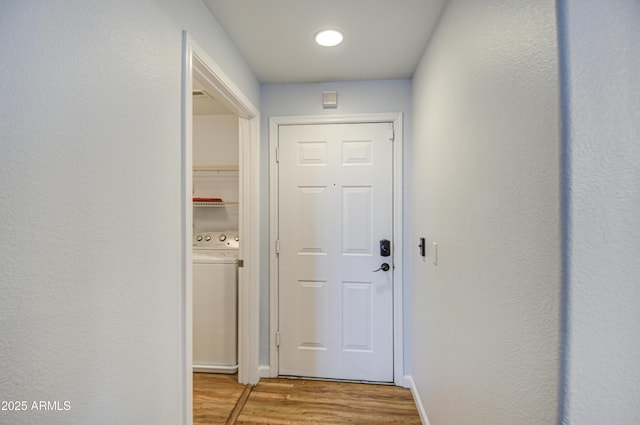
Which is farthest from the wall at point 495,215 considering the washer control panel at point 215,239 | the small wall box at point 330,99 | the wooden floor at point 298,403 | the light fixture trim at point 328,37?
the washer control panel at point 215,239

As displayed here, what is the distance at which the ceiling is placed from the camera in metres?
1.42

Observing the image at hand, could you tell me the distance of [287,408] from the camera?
1.95 meters

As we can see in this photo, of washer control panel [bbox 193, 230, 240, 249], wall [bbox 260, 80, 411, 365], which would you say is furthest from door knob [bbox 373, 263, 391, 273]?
washer control panel [bbox 193, 230, 240, 249]

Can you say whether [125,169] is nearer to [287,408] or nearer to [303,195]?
[303,195]

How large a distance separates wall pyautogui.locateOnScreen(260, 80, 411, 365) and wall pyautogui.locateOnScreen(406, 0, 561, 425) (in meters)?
0.61

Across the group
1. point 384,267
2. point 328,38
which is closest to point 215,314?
point 384,267

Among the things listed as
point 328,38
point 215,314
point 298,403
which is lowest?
point 298,403

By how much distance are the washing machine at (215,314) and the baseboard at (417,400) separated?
1357 mm

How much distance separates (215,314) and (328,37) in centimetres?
214

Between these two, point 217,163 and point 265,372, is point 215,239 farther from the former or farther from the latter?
point 265,372

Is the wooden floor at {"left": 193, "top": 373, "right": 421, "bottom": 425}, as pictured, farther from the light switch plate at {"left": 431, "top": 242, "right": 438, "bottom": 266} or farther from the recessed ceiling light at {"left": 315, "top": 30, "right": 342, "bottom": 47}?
the recessed ceiling light at {"left": 315, "top": 30, "right": 342, "bottom": 47}

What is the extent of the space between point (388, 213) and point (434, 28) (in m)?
1.21

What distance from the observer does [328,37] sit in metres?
1.67

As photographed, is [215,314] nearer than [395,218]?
No
